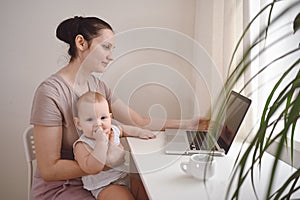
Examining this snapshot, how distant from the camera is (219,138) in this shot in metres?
1.69

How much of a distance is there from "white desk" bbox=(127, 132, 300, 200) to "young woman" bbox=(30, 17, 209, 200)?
0.58 feet

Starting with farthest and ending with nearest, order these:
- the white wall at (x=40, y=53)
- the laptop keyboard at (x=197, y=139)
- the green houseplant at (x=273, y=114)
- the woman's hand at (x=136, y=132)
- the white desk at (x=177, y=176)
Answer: the white wall at (x=40, y=53) → the woman's hand at (x=136, y=132) → the laptop keyboard at (x=197, y=139) → the white desk at (x=177, y=176) → the green houseplant at (x=273, y=114)

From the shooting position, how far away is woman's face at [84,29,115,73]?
1.67 m

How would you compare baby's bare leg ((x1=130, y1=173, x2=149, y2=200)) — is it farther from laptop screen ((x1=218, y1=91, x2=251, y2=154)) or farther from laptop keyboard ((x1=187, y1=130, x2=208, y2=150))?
laptop screen ((x1=218, y1=91, x2=251, y2=154))

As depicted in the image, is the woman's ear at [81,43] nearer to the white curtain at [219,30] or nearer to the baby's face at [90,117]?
the baby's face at [90,117]

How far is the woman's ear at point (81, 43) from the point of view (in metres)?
1.65

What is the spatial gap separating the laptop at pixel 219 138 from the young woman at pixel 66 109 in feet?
0.52

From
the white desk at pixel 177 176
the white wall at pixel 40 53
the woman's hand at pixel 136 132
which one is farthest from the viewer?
the white wall at pixel 40 53

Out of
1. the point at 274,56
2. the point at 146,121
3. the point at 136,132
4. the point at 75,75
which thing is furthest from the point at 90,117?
the point at 274,56

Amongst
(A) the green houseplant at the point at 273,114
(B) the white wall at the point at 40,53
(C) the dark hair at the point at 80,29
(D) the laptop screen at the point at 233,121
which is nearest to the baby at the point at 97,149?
(C) the dark hair at the point at 80,29

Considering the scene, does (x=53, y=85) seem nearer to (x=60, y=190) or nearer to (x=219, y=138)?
(x=60, y=190)

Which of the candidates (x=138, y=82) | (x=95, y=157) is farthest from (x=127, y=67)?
(x=95, y=157)

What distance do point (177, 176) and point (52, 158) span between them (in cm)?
50

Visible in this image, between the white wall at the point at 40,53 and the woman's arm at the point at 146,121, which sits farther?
the white wall at the point at 40,53
